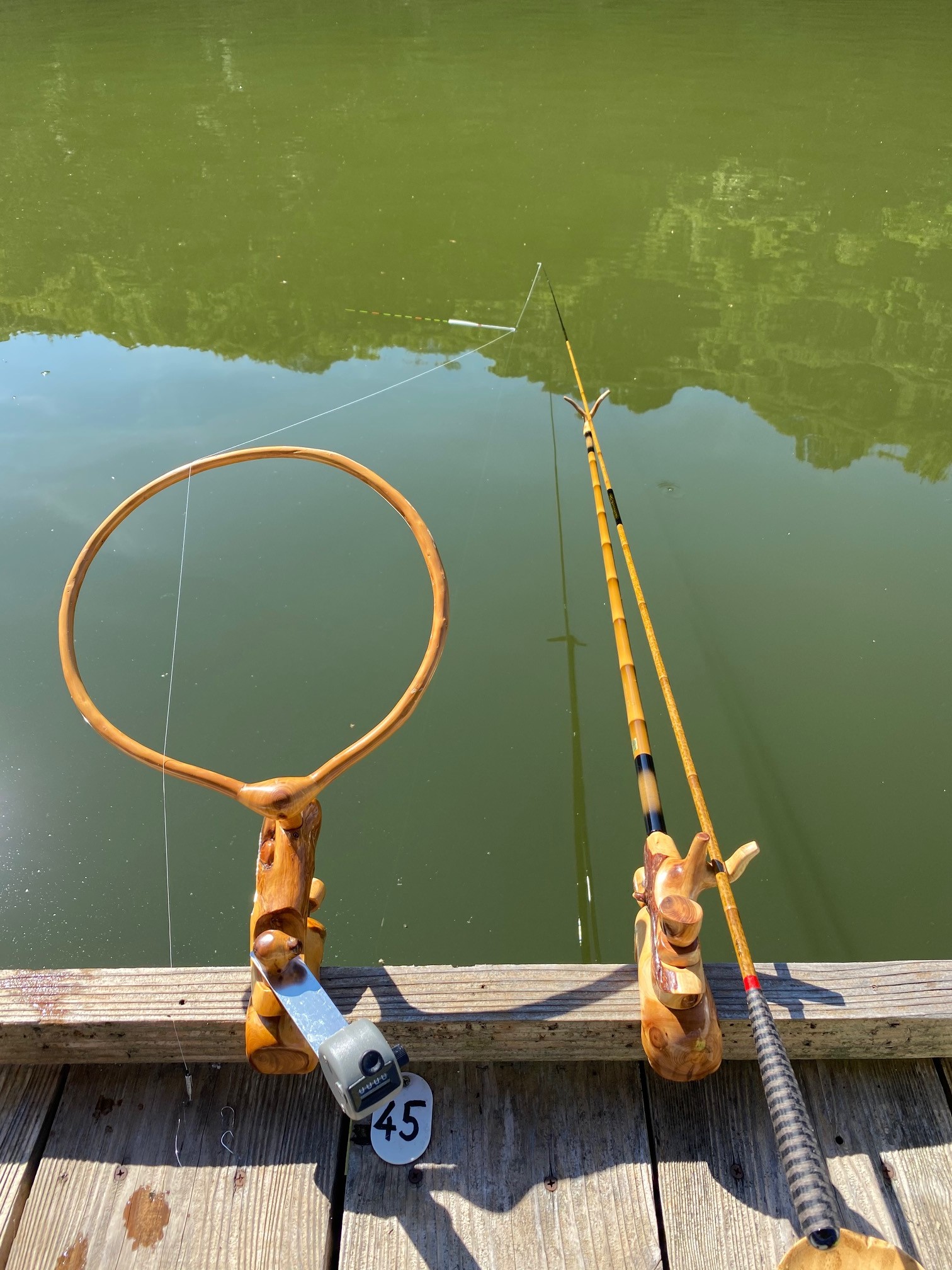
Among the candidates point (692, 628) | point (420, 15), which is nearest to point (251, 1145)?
point (692, 628)

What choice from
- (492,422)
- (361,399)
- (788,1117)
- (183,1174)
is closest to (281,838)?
(183,1174)

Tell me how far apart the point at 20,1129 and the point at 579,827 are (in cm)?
161

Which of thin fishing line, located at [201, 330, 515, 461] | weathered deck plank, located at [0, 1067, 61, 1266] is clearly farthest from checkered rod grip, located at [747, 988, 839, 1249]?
thin fishing line, located at [201, 330, 515, 461]

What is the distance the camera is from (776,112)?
403 inches

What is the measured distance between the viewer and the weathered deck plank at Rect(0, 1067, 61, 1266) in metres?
1.35

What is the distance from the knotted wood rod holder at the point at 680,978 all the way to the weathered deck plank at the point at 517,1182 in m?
0.18

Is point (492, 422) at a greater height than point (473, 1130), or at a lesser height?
lesser

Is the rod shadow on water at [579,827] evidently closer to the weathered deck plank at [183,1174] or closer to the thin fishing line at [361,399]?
the weathered deck plank at [183,1174]

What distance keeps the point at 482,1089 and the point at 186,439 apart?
3899mm

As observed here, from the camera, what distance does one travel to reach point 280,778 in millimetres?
1556

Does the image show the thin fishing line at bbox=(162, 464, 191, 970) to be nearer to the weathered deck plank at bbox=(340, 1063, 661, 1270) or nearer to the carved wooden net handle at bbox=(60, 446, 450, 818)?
the carved wooden net handle at bbox=(60, 446, 450, 818)

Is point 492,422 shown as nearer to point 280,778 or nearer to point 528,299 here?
point 528,299

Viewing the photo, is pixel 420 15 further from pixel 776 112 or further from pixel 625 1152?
pixel 625 1152

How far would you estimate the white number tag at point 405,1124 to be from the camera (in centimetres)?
141
